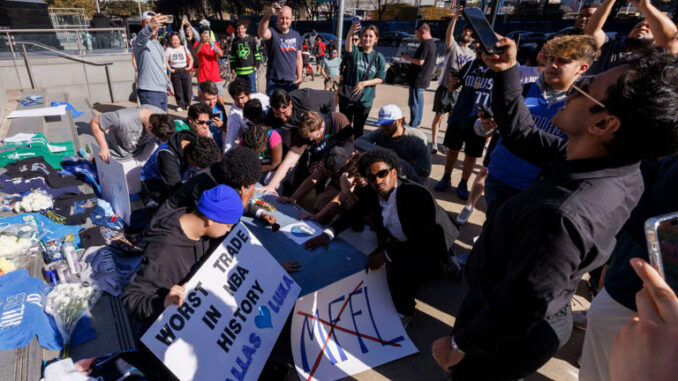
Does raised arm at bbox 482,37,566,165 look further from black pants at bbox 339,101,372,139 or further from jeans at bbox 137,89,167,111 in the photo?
jeans at bbox 137,89,167,111

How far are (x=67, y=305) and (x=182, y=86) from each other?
6.08 meters

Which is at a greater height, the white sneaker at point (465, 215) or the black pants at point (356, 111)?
the black pants at point (356, 111)

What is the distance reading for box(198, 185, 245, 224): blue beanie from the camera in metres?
1.94

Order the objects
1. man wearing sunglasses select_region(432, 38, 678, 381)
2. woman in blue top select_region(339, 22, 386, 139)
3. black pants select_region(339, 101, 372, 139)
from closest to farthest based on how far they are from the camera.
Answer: man wearing sunglasses select_region(432, 38, 678, 381), woman in blue top select_region(339, 22, 386, 139), black pants select_region(339, 101, 372, 139)

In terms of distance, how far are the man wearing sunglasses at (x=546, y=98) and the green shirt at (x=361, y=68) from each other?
285cm

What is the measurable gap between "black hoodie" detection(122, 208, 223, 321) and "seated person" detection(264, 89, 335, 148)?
2.15 m

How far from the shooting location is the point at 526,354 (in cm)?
132

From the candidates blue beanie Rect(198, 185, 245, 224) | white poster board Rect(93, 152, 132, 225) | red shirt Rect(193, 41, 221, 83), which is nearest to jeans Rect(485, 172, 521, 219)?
blue beanie Rect(198, 185, 245, 224)

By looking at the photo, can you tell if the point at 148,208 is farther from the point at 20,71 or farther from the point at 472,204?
the point at 20,71

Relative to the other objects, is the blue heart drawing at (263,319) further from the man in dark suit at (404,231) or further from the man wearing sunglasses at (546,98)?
the man wearing sunglasses at (546,98)

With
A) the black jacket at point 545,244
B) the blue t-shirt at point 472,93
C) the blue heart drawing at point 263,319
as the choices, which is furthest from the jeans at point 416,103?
the black jacket at point 545,244

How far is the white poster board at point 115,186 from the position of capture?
138 inches

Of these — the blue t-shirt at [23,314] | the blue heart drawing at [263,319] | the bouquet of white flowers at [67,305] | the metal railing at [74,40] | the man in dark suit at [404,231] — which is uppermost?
the metal railing at [74,40]

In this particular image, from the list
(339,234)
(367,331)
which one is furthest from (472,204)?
(367,331)
